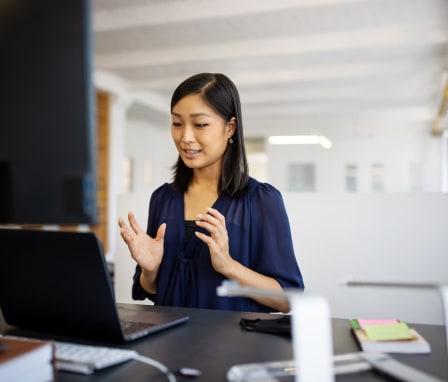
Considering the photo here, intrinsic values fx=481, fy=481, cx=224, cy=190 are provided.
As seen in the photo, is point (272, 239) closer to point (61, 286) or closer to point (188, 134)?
point (188, 134)

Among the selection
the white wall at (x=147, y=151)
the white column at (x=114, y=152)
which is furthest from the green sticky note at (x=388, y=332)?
the white wall at (x=147, y=151)

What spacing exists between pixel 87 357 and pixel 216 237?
0.46m

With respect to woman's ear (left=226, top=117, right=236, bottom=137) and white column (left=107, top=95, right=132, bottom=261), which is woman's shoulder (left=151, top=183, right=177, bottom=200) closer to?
woman's ear (left=226, top=117, right=236, bottom=137)

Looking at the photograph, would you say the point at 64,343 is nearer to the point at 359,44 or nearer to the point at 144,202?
the point at 144,202

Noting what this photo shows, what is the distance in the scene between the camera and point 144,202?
86.1 inches

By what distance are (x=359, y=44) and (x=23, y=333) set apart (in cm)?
553

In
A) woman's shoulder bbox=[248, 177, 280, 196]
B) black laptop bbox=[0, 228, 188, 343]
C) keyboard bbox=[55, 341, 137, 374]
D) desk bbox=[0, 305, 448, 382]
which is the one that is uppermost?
woman's shoulder bbox=[248, 177, 280, 196]

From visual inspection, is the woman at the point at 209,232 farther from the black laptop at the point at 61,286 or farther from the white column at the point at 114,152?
the white column at the point at 114,152

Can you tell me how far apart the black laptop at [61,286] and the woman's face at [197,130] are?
535mm

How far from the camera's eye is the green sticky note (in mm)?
760

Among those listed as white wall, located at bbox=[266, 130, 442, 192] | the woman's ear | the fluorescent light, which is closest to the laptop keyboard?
the woman's ear

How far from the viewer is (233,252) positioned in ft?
4.25

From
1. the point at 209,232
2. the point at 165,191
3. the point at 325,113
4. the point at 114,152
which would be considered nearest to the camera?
the point at 209,232

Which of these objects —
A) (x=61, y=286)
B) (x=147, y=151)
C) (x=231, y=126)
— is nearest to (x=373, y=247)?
(x=231, y=126)
